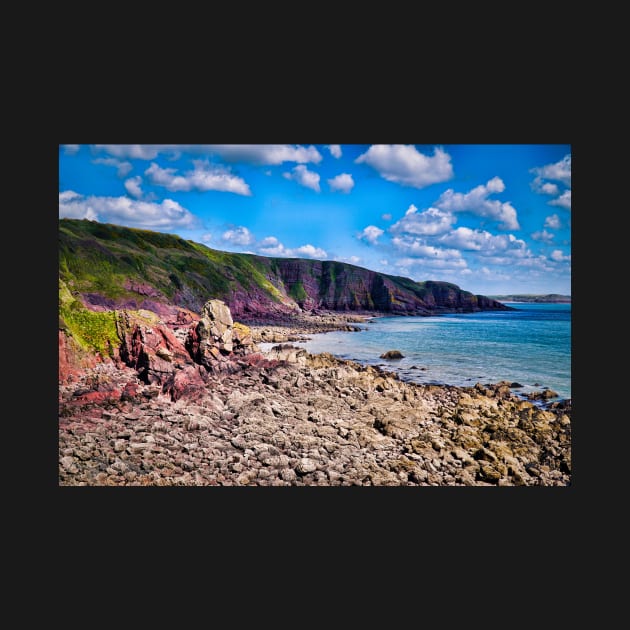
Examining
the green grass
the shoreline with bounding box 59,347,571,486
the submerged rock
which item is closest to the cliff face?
the green grass

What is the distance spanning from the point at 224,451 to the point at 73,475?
5.31 ft

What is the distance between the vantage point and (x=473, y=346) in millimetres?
5270

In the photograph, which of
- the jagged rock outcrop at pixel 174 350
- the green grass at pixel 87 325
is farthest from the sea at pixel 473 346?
the green grass at pixel 87 325

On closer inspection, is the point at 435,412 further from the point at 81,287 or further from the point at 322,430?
the point at 81,287

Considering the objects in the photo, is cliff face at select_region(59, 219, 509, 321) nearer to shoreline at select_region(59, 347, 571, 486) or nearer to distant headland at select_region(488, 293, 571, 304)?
distant headland at select_region(488, 293, 571, 304)

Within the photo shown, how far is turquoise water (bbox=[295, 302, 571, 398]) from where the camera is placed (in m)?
4.48

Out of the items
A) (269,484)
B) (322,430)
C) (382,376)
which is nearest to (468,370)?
(382,376)

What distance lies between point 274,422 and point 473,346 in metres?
3.11

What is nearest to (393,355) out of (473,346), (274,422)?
(473,346)

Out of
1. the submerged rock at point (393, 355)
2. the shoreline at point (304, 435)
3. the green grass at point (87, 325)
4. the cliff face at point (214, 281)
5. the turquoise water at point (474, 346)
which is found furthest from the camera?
the submerged rock at point (393, 355)

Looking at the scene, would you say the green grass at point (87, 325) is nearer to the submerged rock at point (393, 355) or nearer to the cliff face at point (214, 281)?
the cliff face at point (214, 281)

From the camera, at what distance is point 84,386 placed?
4.27 meters

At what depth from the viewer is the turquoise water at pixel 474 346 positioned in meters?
4.48

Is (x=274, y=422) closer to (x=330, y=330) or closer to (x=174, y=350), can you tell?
(x=174, y=350)
